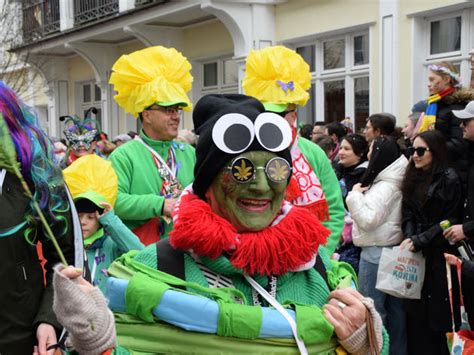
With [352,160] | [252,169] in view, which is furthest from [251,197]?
[352,160]

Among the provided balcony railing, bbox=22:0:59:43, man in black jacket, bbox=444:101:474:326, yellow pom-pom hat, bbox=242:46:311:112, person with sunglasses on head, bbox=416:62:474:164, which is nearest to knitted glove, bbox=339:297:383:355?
yellow pom-pom hat, bbox=242:46:311:112

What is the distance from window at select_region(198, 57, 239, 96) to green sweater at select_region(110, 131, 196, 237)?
32.1ft

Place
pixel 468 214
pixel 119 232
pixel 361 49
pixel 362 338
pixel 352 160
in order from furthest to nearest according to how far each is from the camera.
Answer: pixel 361 49
pixel 352 160
pixel 468 214
pixel 119 232
pixel 362 338

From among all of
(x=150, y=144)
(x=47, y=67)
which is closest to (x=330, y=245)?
(x=150, y=144)

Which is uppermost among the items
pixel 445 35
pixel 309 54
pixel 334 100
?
pixel 309 54

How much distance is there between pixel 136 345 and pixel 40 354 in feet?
1.46

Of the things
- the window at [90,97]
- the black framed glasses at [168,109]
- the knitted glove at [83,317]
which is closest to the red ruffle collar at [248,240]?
the knitted glove at [83,317]

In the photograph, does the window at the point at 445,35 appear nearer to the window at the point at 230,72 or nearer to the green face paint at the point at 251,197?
the window at the point at 230,72

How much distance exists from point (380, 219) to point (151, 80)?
2.14 metres

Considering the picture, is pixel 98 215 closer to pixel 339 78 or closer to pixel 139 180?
pixel 139 180

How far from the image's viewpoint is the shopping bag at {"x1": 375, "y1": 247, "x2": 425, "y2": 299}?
196 inches

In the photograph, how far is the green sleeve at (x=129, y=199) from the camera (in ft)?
12.6

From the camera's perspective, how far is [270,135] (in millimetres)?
2127

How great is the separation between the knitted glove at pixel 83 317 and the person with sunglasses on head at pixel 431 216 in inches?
Result: 136
